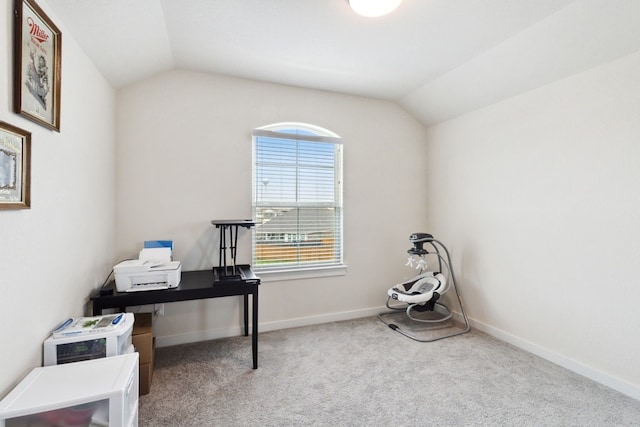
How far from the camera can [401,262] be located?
3.84 metres

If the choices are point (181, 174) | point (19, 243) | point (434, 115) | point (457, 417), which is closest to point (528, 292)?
point (457, 417)

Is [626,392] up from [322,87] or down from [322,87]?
down

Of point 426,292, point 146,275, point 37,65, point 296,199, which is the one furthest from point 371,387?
point 37,65

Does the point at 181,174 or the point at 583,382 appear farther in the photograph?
the point at 181,174

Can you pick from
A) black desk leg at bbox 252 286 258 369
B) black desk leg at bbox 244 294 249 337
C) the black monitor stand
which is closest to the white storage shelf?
black desk leg at bbox 252 286 258 369

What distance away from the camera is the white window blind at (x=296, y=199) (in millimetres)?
3225

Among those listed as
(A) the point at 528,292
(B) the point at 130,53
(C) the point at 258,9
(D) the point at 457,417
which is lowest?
(D) the point at 457,417

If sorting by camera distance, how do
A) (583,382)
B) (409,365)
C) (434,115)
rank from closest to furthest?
(583,382) < (409,365) < (434,115)

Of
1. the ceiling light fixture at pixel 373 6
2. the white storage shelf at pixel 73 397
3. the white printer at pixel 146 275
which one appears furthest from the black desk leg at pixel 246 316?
the ceiling light fixture at pixel 373 6

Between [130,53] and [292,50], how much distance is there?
1.24m

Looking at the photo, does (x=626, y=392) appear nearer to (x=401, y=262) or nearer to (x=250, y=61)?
(x=401, y=262)

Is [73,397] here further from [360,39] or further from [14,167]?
Result: [360,39]

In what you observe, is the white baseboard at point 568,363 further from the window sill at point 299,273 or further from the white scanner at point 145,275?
the white scanner at point 145,275

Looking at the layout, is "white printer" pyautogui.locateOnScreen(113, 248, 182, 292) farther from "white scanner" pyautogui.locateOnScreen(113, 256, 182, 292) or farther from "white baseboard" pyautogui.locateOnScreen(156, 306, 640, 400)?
"white baseboard" pyautogui.locateOnScreen(156, 306, 640, 400)
